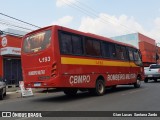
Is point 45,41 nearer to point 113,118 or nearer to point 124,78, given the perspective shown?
point 113,118

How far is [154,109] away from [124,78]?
861cm

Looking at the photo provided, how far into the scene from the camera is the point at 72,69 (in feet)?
40.9

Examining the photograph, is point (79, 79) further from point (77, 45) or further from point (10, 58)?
point (10, 58)

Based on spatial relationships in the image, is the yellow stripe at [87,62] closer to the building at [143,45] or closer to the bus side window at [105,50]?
the bus side window at [105,50]

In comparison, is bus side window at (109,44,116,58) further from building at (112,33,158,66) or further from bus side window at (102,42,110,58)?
building at (112,33,158,66)

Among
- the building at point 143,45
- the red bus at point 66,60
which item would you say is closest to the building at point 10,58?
the red bus at point 66,60

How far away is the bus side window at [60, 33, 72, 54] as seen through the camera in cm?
1208

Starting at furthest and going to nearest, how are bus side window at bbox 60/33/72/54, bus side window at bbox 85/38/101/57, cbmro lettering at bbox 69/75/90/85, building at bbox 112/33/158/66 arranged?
building at bbox 112/33/158/66 → bus side window at bbox 85/38/101/57 → cbmro lettering at bbox 69/75/90/85 → bus side window at bbox 60/33/72/54

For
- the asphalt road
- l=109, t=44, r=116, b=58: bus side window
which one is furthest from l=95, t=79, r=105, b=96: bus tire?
l=109, t=44, r=116, b=58: bus side window

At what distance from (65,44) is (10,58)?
55.2 ft

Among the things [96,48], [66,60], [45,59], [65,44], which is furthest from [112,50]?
[45,59]

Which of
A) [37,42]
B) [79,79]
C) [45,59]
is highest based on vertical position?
[37,42]

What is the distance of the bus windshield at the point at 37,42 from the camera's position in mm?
12148

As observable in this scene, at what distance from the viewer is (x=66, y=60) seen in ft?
39.9
